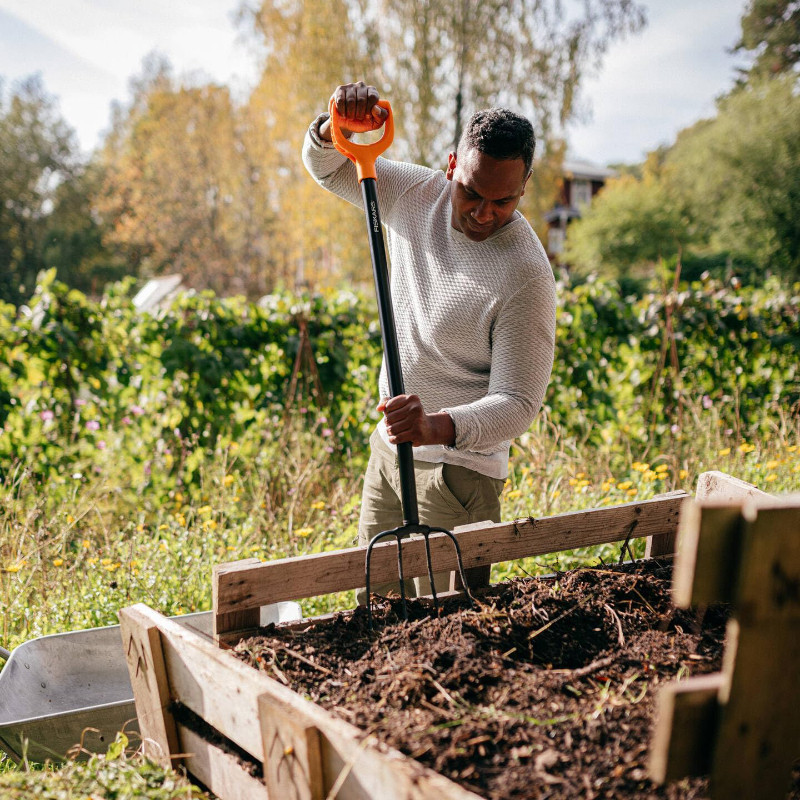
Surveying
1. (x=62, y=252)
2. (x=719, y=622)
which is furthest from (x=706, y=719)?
(x=62, y=252)

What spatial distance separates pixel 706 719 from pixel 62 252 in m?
30.7

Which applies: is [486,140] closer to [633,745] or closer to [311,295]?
[633,745]

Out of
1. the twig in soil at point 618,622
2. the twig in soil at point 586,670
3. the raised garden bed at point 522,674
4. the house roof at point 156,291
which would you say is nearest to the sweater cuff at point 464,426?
the raised garden bed at point 522,674

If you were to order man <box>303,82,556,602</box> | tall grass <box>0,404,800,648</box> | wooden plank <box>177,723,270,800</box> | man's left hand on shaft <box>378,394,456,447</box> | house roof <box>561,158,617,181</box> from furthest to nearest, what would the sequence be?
house roof <box>561,158,617,181</box> < tall grass <box>0,404,800,648</box> < man <box>303,82,556,602</box> < man's left hand on shaft <box>378,394,456,447</box> < wooden plank <box>177,723,270,800</box>

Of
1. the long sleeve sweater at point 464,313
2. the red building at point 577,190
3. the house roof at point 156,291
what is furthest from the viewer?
the red building at point 577,190

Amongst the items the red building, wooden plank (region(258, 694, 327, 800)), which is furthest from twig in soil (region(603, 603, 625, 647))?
the red building

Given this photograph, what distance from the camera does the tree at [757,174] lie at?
27000 millimetres

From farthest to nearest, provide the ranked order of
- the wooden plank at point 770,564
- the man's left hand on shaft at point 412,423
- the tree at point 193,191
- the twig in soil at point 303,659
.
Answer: the tree at point 193,191 < the man's left hand on shaft at point 412,423 < the twig in soil at point 303,659 < the wooden plank at point 770,564

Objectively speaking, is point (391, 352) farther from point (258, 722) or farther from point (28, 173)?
point (28, 173)

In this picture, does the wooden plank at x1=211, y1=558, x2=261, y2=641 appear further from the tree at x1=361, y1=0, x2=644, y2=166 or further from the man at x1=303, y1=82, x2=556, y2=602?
the tree at x1=361, y1=0, x2=644, y2=166

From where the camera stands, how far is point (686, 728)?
3.19 ft

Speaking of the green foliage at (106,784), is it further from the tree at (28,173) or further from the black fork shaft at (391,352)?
the tree at (28,173)

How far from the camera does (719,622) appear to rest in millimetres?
Answer: 1696

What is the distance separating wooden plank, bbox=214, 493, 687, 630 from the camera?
159 cm
